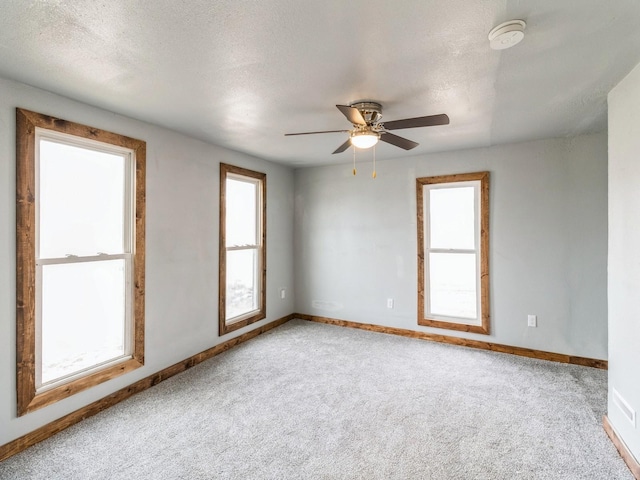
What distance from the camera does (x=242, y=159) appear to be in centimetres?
443

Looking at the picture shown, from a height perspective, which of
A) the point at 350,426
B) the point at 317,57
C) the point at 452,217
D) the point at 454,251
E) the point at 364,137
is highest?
the point at 317,57

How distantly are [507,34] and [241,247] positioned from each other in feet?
12.0

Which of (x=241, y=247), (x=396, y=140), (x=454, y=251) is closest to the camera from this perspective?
(x=396, y=140)

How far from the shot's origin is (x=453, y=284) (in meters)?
4.34

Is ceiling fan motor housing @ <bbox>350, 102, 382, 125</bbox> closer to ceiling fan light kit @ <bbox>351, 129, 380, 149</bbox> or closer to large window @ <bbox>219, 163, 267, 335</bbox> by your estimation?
ceiling fan light kit @ <bbox>351, 129, 380, 149</bbox>

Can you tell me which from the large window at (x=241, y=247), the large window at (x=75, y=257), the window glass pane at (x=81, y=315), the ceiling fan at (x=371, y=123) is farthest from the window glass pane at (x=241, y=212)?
the ceiling fan at (x=371, y=123)

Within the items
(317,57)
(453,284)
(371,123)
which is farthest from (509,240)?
(317,57)

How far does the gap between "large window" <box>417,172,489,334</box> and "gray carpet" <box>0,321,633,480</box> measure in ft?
2.27

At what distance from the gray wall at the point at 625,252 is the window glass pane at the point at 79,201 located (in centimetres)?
388

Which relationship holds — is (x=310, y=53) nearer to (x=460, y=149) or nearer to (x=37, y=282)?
(x=37, y=282)

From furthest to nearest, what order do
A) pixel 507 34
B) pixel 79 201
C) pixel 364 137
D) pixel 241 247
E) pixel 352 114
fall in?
pixel 241 247, pixel 79 201, pixel 364 137, pixel 352 114, pixel 507 34

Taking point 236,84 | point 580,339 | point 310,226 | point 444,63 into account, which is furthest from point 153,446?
point 580,339

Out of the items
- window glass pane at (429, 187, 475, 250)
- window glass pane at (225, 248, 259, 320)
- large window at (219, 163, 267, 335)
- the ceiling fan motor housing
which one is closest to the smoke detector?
the ceiling fan motor housing

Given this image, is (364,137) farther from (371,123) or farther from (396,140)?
(396,140)
